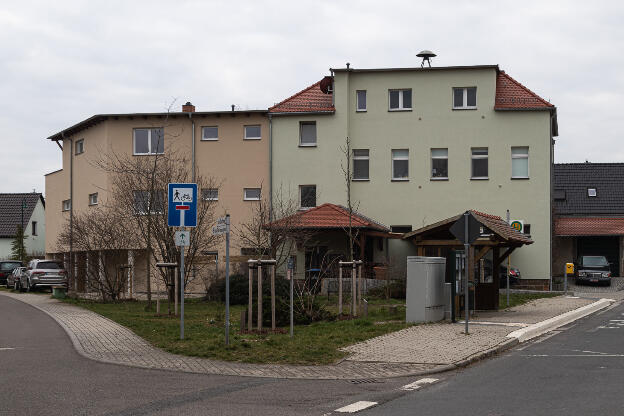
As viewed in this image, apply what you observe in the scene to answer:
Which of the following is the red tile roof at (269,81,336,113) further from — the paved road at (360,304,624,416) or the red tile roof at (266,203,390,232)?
the paved road at (360,304,624,416)

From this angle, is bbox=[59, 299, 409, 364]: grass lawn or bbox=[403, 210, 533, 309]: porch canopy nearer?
bbox=[59, 299, 409, 364]: grass lawn

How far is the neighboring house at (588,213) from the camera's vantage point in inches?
1896

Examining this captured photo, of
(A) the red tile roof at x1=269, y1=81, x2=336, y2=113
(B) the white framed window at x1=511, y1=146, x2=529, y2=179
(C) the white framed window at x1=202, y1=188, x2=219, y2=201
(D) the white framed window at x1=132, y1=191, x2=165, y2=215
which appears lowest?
(D) the white framed window at x1=132, y1=191, x2=165, y2=215

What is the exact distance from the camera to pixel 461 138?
3881cm

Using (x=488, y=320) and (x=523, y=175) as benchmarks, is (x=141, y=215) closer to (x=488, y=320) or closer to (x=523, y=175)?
(x=488, y=320)

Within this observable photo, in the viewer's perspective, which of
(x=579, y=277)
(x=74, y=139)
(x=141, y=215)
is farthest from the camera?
(x=74, y=139)

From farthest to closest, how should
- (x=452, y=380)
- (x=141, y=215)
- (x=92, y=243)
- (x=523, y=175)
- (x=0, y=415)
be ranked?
1. (x=523, y=175)
2. (x=92, y=243)
3. (x=141, y=215)
4. (x=452, y=380)
5. (x=0, y=415)

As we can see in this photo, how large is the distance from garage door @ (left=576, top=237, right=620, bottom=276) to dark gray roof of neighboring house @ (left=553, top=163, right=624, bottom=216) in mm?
3803

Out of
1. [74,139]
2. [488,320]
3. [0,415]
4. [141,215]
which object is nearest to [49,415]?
[0,415]

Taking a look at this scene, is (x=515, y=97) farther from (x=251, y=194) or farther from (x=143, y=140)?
(x=143, y=140)

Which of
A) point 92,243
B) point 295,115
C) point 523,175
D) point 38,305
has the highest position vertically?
point 295,115

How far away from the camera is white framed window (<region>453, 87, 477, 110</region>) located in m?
38.9

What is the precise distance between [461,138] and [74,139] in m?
21.7

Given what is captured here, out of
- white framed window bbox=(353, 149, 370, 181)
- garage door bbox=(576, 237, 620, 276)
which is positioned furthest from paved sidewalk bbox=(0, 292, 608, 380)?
garage door bbox=(576, 237, 620, 276)
